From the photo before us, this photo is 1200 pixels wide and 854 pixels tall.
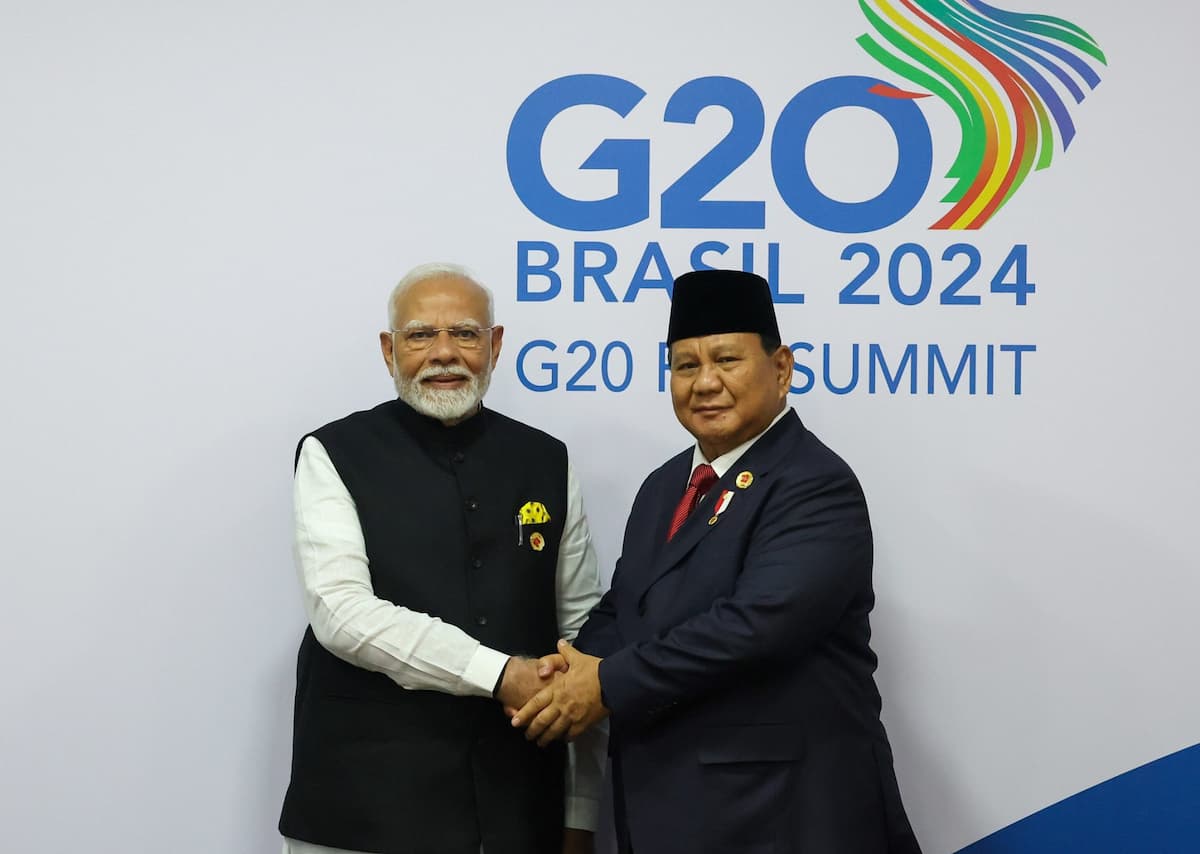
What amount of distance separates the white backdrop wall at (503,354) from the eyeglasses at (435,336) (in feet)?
1.48

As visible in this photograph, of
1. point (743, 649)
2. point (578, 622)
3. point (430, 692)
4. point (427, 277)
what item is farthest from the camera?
point (578, 622)

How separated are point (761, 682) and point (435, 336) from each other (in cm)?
95

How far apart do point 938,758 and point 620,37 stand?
1.93 meters

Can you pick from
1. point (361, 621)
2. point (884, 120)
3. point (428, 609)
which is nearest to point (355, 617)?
point (361, 621)

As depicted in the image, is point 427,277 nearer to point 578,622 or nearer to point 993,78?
point 578,622

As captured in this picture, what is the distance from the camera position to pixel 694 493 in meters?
2.35

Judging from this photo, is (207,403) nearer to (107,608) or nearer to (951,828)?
(107,608)

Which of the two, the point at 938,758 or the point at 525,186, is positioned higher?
the point at 525,186

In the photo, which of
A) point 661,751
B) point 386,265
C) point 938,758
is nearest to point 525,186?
point 386,265

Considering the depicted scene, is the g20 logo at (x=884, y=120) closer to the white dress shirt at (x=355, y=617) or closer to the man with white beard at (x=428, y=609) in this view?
the man with white beard at (x=428, y=609)

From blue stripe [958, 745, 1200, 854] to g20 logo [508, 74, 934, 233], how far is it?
148 cm

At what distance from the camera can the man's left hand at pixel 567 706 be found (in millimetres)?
2211

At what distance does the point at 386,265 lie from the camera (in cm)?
288

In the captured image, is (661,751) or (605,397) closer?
(661,751)
